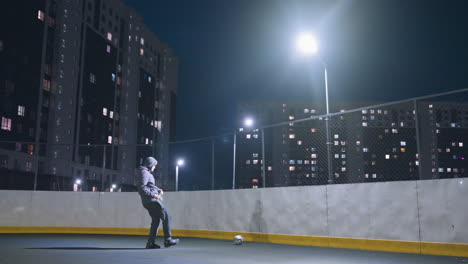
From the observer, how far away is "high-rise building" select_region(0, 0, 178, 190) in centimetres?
6025

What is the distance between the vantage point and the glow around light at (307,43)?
1346 cm

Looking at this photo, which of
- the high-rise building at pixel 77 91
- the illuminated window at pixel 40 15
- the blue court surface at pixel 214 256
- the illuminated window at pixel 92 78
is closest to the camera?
the blue court surface at pixel 214 256

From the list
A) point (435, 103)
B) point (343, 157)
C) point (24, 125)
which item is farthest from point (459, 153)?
point (24, 125)

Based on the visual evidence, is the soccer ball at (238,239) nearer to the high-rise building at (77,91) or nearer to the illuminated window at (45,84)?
the high-rise building at (77,91)

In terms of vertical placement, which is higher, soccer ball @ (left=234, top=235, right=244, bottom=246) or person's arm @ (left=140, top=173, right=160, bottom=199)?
person's arm @ (left=140, top=173, right=160, bottom=199)

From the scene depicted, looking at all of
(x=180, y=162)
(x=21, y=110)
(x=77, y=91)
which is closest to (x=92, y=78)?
(x=77, y=91)

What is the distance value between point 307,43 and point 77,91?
231ft

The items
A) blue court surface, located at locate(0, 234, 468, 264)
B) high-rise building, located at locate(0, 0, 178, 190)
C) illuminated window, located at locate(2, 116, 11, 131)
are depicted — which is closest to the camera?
blue court surface, located at locate(0, 234, 468, 264)

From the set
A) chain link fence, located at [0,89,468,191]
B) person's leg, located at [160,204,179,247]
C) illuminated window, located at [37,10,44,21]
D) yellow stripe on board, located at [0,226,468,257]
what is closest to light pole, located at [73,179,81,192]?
illuminated window, located at [37,10,44,21]

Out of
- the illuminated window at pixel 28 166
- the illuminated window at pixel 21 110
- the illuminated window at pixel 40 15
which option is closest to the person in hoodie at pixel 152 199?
the illuminated window at pixel 28 166

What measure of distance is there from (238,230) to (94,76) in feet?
243

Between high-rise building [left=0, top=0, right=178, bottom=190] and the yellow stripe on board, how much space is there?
73.0 ft

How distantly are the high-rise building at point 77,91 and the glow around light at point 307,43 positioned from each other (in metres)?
29.7

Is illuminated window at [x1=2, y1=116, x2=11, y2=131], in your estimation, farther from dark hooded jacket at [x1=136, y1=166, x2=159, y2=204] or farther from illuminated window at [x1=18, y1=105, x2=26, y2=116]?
dark hooded jacket at [x1=136, y1=166, x2=159, y2=204]
